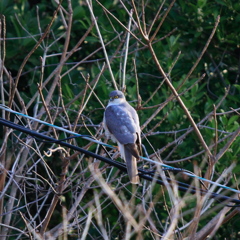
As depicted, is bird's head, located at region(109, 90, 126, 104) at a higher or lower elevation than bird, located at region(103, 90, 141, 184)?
lower

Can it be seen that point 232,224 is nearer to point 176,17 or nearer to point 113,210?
point 113,210

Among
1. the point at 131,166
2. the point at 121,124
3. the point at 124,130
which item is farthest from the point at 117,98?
the point at 131,166

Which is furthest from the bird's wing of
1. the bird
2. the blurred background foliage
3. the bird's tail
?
the blurred background foliage

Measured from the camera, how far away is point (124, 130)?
539 cm

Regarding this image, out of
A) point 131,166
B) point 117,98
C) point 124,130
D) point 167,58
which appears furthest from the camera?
point 167,58

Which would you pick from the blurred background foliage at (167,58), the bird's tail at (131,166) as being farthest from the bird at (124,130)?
the blurred background foliage at (167,58)

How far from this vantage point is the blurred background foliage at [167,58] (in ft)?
23.3

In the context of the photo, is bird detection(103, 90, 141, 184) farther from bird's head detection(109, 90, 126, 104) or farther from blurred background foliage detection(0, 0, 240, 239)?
blurred background foliage detection(0, 0, 240, 239)

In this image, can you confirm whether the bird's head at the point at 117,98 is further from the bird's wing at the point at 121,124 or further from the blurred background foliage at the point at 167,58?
the blurred background foliage at the point at 167,58

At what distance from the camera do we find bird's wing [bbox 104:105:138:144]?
5.27m

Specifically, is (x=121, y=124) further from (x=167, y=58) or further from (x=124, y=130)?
(x=167, y=58)

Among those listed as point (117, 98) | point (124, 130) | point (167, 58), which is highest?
point (124, 130)

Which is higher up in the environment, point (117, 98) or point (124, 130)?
point (124, 130)

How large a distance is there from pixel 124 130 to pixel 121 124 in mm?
109
